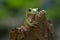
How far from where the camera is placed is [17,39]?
0.61 meters

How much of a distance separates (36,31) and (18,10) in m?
1.65

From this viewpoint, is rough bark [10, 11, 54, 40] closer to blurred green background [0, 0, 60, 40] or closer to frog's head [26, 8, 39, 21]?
frog's head [26, 8, 39, 21]

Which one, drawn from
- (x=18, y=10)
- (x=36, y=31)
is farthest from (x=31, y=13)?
(x=18, y=10)

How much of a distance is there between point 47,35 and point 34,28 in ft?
0.18

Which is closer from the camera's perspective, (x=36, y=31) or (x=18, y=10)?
(x=36, y=31)

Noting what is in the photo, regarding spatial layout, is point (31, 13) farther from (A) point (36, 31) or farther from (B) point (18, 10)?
(B) point (18, 10)

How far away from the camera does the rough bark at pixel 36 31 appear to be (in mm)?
600

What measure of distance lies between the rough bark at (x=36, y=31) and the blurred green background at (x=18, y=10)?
1392mm

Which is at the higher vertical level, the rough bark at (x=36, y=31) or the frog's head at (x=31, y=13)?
the frog's head at (x=31, y=13)

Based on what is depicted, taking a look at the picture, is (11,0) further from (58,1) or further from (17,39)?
(17,39)

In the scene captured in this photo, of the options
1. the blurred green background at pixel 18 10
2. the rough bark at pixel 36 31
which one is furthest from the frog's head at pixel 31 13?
the blurred green background at pixel 18 10

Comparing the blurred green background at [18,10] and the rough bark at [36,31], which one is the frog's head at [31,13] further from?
the blurred green background at [18,10]

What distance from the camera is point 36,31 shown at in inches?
24.0

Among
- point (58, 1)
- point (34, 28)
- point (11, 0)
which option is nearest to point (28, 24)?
point (34, 28)
